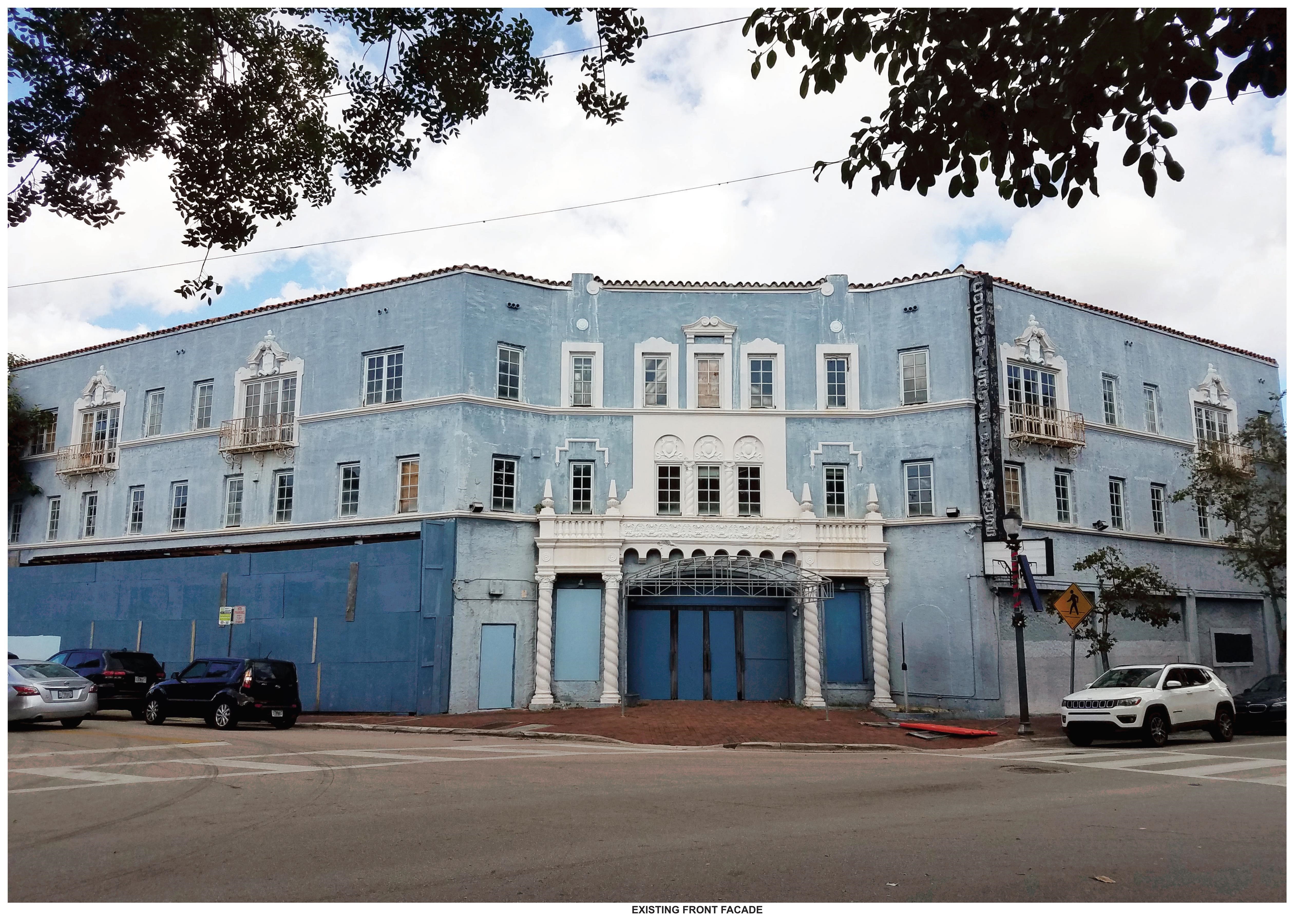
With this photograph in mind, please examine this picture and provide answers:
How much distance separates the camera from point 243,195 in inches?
265

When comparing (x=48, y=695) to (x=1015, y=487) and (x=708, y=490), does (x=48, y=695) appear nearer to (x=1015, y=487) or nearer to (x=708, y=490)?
(x=708, y=490)

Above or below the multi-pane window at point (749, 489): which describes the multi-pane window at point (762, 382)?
above

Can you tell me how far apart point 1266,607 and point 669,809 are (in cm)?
2666

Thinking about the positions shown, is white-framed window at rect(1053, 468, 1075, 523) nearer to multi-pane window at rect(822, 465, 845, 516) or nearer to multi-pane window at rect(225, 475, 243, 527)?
multi-pane window at rect(822, 465, 845, 516)

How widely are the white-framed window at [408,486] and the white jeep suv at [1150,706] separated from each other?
15472mm

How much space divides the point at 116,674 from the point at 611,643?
36.0 ft

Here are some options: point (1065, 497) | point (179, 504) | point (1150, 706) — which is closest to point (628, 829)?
point (1150, 706)

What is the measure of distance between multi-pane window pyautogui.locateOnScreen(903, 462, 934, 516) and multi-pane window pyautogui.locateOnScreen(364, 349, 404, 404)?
514 inches

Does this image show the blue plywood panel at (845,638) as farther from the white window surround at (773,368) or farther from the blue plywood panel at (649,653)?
the white window surround at (773,368)

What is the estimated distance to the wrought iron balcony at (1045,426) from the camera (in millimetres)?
26047

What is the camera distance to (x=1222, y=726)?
19.4m

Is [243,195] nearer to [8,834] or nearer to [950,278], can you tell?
[8,834]

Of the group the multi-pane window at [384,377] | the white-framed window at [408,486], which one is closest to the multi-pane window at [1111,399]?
the white-framed window at [408,486]

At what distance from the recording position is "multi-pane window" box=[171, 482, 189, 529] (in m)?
28.9
